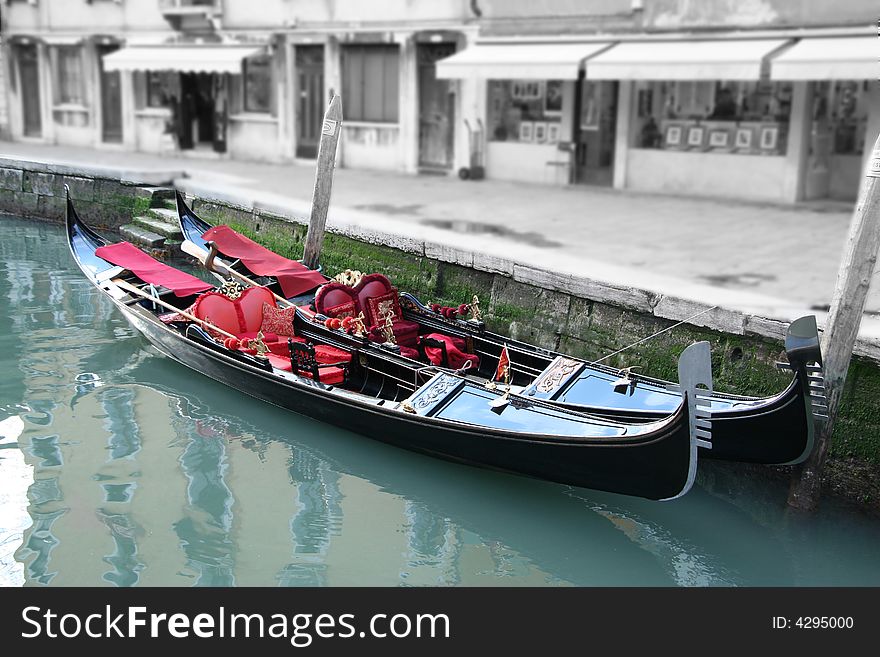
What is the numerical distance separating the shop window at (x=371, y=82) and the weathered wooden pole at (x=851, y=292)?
9.93m

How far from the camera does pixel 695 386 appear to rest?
4527 millimetres

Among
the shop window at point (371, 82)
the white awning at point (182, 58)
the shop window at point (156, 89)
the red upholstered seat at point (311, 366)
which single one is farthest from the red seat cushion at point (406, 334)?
the shop window at point (156, 89)

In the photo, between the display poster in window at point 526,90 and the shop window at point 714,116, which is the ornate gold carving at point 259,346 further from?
the display poster in window at point 526,90

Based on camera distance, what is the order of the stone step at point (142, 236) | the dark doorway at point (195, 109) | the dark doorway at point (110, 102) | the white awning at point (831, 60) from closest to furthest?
the white awning at point (831, 60)
the stone step at point (142, 236)
the dark doorway at point (195, 109)
the dark doorway at point (110, 102)

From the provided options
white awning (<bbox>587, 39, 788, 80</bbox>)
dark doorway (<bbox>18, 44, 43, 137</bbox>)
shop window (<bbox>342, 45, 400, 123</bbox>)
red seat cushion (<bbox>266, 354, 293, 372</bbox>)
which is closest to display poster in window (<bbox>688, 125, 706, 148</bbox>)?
white awning (<bbox>587, 39, 788, 80</bbox>)

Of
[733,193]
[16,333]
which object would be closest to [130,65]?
[16,333]

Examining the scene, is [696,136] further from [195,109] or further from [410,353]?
[195,109]

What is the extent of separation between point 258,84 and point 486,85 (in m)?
4.40

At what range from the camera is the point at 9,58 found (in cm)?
1852

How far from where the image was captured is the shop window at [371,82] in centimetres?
1414

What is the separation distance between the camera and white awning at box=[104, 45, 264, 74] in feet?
49.3

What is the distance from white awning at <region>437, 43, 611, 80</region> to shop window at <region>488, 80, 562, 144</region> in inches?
24.4
